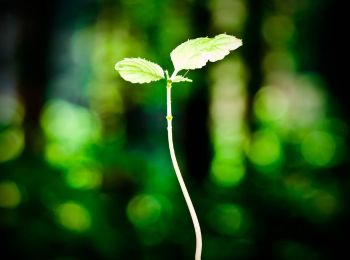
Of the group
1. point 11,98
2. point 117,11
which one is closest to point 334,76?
point 117,11

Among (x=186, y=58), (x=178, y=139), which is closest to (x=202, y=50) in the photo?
(x=186, y=58)

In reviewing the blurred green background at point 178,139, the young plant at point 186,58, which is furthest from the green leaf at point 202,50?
the blurred green background at point 178,139

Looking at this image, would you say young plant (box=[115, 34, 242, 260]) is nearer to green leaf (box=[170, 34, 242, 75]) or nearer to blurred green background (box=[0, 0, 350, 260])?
green leaf (box=[170, 34, 242, 75])

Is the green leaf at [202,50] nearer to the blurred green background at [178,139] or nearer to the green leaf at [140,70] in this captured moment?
the green leaf at [140,70]

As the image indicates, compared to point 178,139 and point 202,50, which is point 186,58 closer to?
point 202,50

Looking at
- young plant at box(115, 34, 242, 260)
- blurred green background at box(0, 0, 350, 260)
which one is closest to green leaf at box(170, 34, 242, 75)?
young plant at box(115, 34, 242, 260)

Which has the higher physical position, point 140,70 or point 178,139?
point 140,70

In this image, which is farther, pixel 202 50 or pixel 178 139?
pixel 178 139
